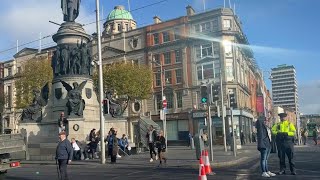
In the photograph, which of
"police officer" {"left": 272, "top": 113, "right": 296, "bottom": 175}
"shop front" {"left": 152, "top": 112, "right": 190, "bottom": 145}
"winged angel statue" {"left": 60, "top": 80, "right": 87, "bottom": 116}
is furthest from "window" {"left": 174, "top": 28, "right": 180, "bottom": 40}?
"police officer" {"left": 272, "top": 113, "right": 296, "bottom": 175}

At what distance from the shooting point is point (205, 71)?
56.1m

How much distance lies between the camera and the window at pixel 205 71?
2188 inches

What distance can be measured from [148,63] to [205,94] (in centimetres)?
4147

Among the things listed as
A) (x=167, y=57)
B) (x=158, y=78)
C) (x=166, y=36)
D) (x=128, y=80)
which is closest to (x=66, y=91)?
(x=128, y=80)

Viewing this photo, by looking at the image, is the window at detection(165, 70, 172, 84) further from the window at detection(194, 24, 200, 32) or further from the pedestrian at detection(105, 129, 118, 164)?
the pedestrian at detection(105, 129, 118, 164)

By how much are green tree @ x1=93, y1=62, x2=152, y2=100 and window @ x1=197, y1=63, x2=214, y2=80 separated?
8.06 m

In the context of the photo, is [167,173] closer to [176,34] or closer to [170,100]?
[170,100]

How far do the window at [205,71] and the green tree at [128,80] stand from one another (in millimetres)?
8060

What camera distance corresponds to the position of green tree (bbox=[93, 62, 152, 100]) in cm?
5019

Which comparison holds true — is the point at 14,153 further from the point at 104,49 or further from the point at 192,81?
the point at 104,49

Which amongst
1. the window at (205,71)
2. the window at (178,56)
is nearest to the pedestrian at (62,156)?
the window at (205,71)

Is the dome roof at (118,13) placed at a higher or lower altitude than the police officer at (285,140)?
higher

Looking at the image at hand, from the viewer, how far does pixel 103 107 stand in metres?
20.8

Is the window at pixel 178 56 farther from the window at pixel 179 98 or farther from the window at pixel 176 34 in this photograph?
the window at pixel 179 98
